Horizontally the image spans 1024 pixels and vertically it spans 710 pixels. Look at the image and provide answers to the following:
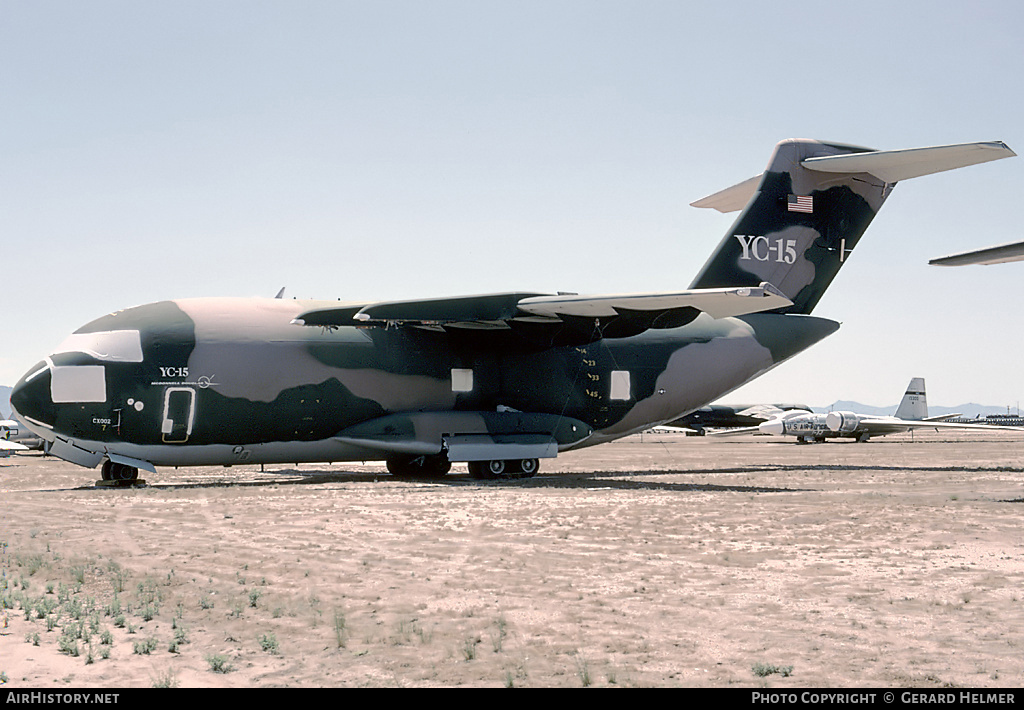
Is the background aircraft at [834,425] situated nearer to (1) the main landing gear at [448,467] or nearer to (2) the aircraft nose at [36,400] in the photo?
(1) the main landing gear at [448,467]

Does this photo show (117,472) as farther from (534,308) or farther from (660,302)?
(660,302)

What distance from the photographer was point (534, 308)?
2120 cm

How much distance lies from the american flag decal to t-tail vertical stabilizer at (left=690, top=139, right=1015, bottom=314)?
25 mm

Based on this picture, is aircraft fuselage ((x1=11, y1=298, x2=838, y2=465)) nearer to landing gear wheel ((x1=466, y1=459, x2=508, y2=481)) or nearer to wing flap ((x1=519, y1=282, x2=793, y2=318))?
landing gear wheel ((x1=466, y1=459, x2=508, y2=481))

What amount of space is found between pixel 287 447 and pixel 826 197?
1645 centimetres

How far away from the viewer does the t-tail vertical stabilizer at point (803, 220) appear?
2586 centimetres

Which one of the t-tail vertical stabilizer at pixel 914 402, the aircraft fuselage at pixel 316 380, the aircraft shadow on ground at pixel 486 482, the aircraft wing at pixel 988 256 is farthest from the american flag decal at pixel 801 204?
the t-tail vertical stabilizer at pixel 914 402

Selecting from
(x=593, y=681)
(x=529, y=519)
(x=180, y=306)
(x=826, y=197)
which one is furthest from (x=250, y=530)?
(x=826, y=197)

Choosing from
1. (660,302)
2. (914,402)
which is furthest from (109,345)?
(914,402)

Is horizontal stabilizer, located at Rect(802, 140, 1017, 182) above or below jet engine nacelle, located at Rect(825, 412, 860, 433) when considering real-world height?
above

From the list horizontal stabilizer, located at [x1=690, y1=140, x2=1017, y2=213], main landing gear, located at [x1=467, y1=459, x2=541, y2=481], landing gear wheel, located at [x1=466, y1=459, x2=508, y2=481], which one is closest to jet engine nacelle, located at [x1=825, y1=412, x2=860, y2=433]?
horizontal stabilizer, located at [x1=690, y1=140, x2=1017, y2=213]

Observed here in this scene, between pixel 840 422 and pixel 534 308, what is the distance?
37.2m

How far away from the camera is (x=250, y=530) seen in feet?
41.7

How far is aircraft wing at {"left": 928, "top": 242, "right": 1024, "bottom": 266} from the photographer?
627 inches
